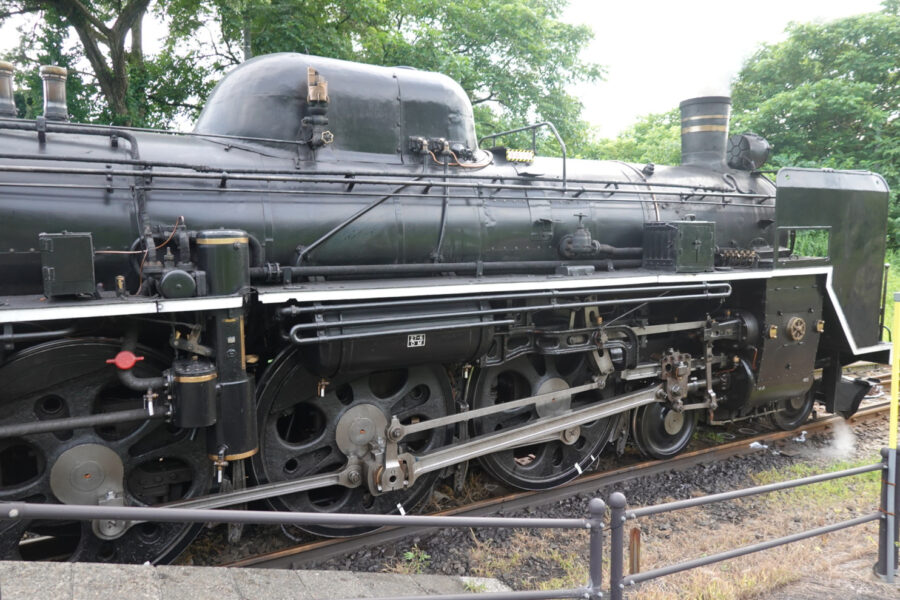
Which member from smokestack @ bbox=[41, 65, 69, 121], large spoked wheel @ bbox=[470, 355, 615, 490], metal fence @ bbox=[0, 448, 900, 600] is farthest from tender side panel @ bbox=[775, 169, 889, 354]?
smokestack @ bbox=[41, 65, 69, 121]

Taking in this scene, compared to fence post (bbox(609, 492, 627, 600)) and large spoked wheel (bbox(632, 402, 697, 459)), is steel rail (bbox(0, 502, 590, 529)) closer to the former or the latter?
fence post (bbox(609, 492, 627, 600))

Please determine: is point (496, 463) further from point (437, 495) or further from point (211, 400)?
point (211, 400)

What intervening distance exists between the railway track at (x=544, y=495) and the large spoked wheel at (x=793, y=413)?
12 centimetres

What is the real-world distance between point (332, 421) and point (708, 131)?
6.36m

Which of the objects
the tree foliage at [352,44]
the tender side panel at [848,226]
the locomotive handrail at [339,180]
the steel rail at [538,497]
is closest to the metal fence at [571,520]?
the steel rail at [538,497]

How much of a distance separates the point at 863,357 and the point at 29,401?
8.54 metres

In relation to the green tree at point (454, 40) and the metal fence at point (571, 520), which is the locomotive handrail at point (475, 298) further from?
the green tree at point (454, 40)

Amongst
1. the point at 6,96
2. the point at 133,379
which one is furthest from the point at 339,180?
the point at 6,96

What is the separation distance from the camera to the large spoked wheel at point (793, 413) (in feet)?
26.6

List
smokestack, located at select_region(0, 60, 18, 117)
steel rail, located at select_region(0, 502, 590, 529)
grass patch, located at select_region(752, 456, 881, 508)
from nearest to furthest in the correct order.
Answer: steel rail, located at select_region(0, 502, 590, 529) → smokestack, located at select_region(0, 60, 18, 117) → grass patch, located at select_region(752, 456, 881, 508)

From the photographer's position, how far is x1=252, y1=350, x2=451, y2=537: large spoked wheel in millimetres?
4883

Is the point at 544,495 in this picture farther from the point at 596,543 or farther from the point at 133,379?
the point at 133,379

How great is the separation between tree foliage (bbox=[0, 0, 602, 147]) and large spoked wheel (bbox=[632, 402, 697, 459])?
9.58 meters

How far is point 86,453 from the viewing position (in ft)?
13.5
